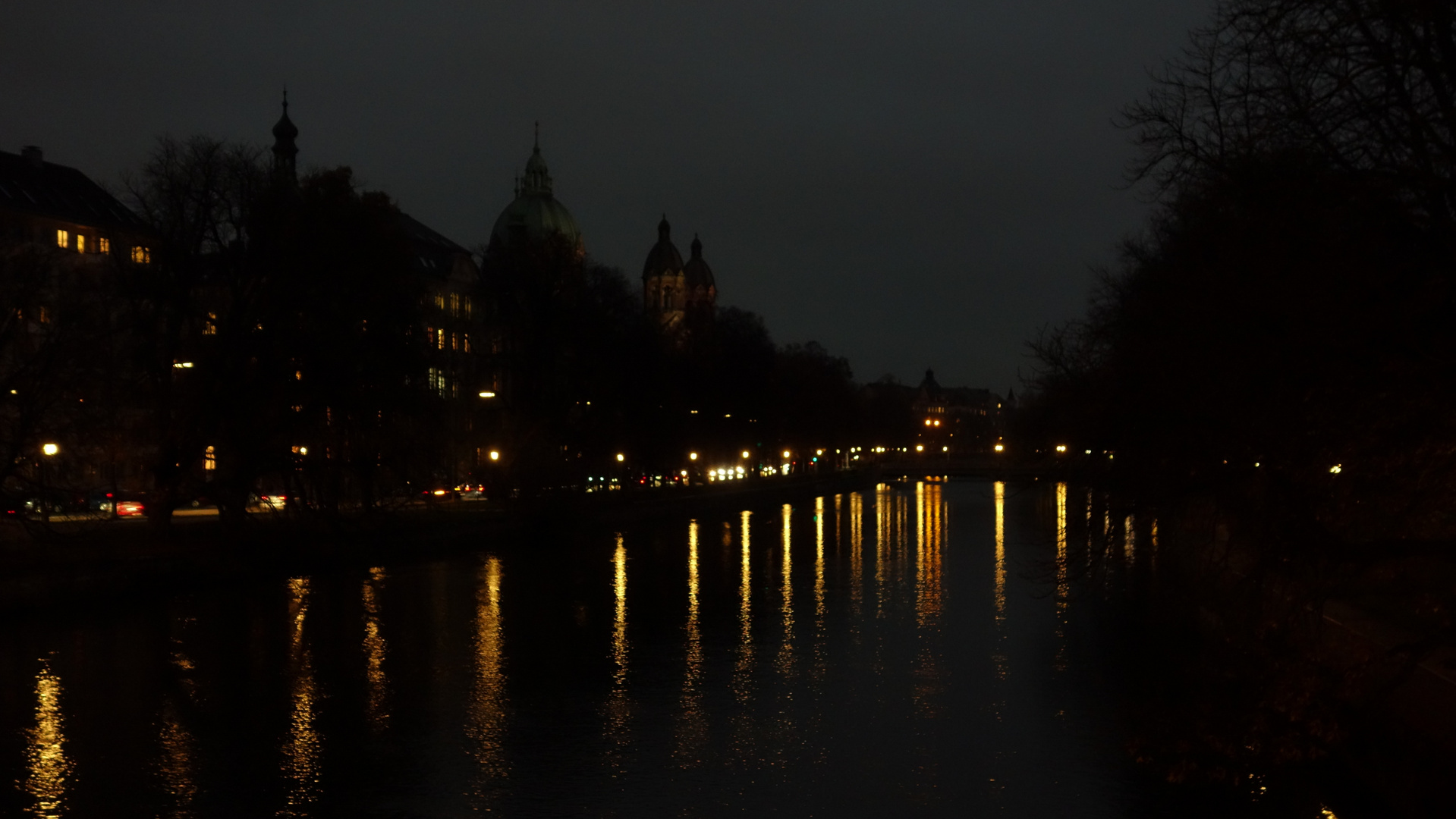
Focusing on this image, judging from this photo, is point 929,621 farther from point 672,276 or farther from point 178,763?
point 672,276

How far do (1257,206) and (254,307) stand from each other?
29.7m

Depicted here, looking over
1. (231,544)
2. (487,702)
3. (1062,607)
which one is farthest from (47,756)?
(231,544)

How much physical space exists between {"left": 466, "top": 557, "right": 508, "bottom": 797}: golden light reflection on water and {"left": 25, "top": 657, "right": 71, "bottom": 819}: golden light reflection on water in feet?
13.3

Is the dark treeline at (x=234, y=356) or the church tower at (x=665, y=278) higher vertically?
the church tower at (x=665, y=278)

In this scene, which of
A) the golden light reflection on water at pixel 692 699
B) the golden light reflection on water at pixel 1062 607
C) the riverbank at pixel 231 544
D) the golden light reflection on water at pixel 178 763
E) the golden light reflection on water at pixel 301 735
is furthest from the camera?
the riverbank at pixel 231 544

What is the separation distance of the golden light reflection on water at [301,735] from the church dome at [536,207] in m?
105

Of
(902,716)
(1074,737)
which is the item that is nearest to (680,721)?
(902,716)

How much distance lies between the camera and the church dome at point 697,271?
16641cm

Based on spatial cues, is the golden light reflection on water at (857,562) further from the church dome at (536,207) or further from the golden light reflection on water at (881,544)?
the church dome at (536,207)

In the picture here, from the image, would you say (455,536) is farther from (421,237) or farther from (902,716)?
(421,237)

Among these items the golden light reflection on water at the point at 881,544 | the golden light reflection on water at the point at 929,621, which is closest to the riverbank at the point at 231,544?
the golden light reflection on water at the point at 881,544

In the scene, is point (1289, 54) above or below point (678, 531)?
above

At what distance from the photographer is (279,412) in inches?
1427

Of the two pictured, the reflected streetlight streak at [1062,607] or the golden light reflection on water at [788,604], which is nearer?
the reflected streetlight streak at [1062,607]
